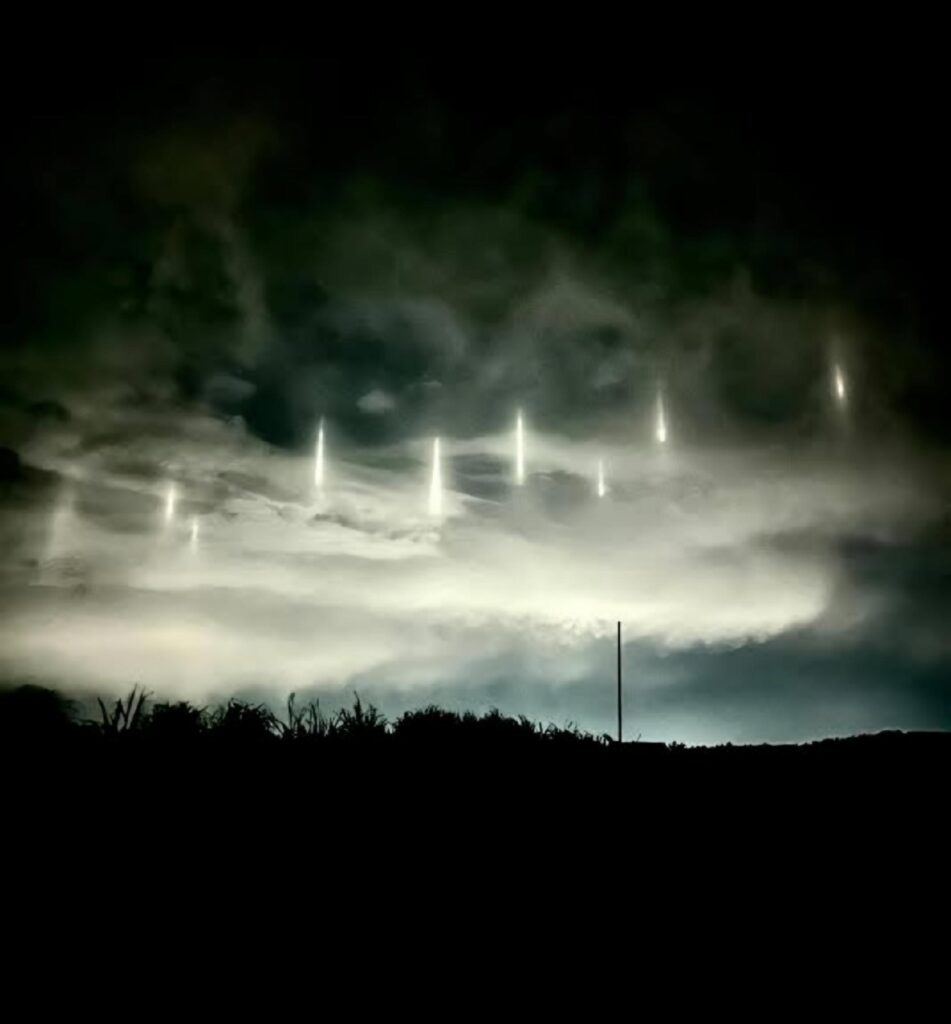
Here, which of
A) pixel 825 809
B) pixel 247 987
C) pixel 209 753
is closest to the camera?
pixel 247 987

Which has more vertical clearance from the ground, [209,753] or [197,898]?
[209,753]

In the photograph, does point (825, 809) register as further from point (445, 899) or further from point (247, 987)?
point (247, 987)

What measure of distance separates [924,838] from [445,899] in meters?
5.35

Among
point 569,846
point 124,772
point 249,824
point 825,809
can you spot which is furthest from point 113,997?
point 825,809

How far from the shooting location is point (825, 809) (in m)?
8.59

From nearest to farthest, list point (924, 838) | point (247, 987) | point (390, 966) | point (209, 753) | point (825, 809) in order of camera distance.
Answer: point (247, 987) → point (390, 966) → point (209, 753) → point (924, 838) → point (825, 809)

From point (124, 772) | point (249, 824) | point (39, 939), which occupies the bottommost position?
point (39, 939)

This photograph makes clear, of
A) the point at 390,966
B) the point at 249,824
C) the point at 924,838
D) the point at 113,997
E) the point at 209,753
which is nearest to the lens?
the point at 113,997

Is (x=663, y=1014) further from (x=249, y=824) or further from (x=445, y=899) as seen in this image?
(x=249, y=824)

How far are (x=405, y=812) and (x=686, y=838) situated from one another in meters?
3.15

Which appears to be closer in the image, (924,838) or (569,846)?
(569,846)

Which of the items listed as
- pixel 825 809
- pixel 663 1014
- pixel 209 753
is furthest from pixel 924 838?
pixel 209 753

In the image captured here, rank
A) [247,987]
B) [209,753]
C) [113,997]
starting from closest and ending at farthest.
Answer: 1. [113,997]
2. [247,987]
3. [209,753]

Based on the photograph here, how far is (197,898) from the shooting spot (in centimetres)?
514
